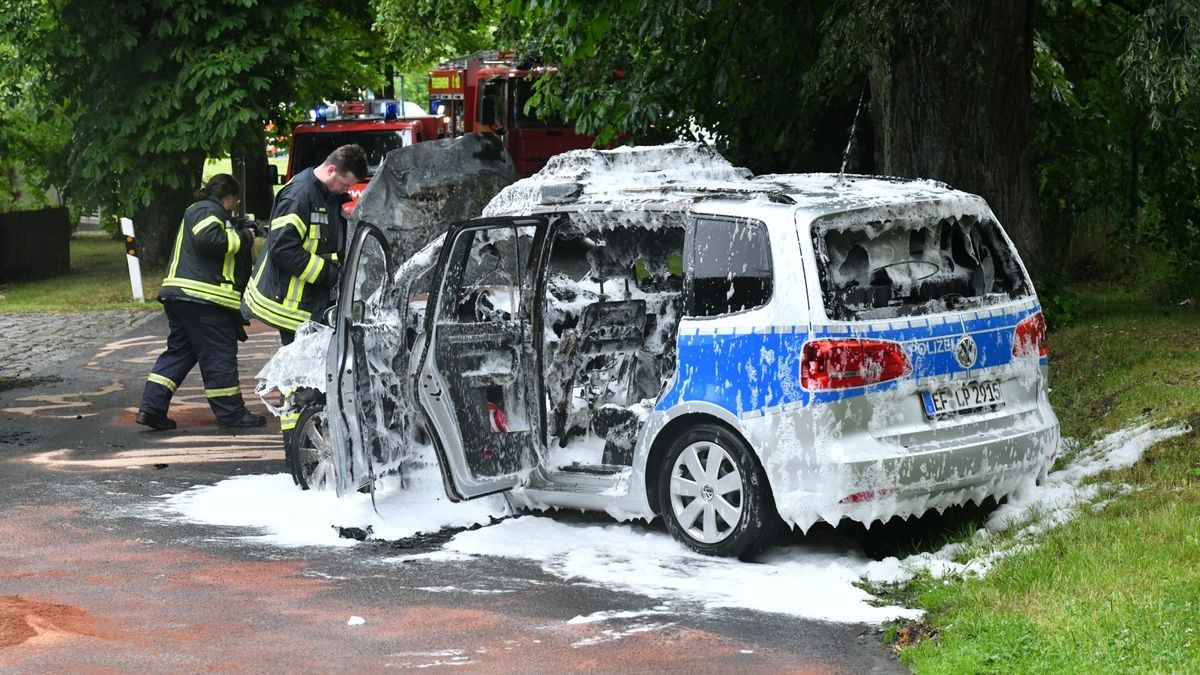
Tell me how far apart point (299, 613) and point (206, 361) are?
5.23 metres

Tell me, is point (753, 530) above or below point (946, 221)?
below

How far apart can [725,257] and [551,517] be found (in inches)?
71.4

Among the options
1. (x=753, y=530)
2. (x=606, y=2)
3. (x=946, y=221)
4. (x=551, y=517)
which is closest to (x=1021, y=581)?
(x=753, y=530)

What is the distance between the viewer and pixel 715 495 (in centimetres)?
696

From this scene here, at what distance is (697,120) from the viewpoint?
15.7 metres

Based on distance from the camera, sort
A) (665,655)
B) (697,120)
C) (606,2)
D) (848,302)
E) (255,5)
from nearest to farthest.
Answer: (665,655)
(848,302)
(606,2)
(697,120)
(255,5)

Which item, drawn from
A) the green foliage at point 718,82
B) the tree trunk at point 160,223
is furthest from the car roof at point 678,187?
the tree trunk at point 160,223

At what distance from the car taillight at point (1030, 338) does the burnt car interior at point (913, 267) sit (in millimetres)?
143

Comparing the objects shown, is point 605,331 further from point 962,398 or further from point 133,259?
point 133,259

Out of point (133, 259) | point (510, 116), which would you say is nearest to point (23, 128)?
point (133, 259)

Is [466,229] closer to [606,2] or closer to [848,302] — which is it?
[848,302]

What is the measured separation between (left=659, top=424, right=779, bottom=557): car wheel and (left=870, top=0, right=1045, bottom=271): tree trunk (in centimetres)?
Result: 551

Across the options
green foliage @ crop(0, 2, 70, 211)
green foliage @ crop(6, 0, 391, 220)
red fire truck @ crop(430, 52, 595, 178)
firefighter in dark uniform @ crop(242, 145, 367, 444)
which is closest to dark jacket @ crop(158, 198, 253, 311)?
firefighter in dark uniform @ crop(242, 145, 367, 444)

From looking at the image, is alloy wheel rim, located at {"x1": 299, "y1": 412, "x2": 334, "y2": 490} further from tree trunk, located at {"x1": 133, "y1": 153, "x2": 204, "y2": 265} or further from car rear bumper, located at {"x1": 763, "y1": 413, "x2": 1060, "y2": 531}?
tree trunk, located at {"x1": 133, "y1": 153, "x2": 204, "y2": 265}
